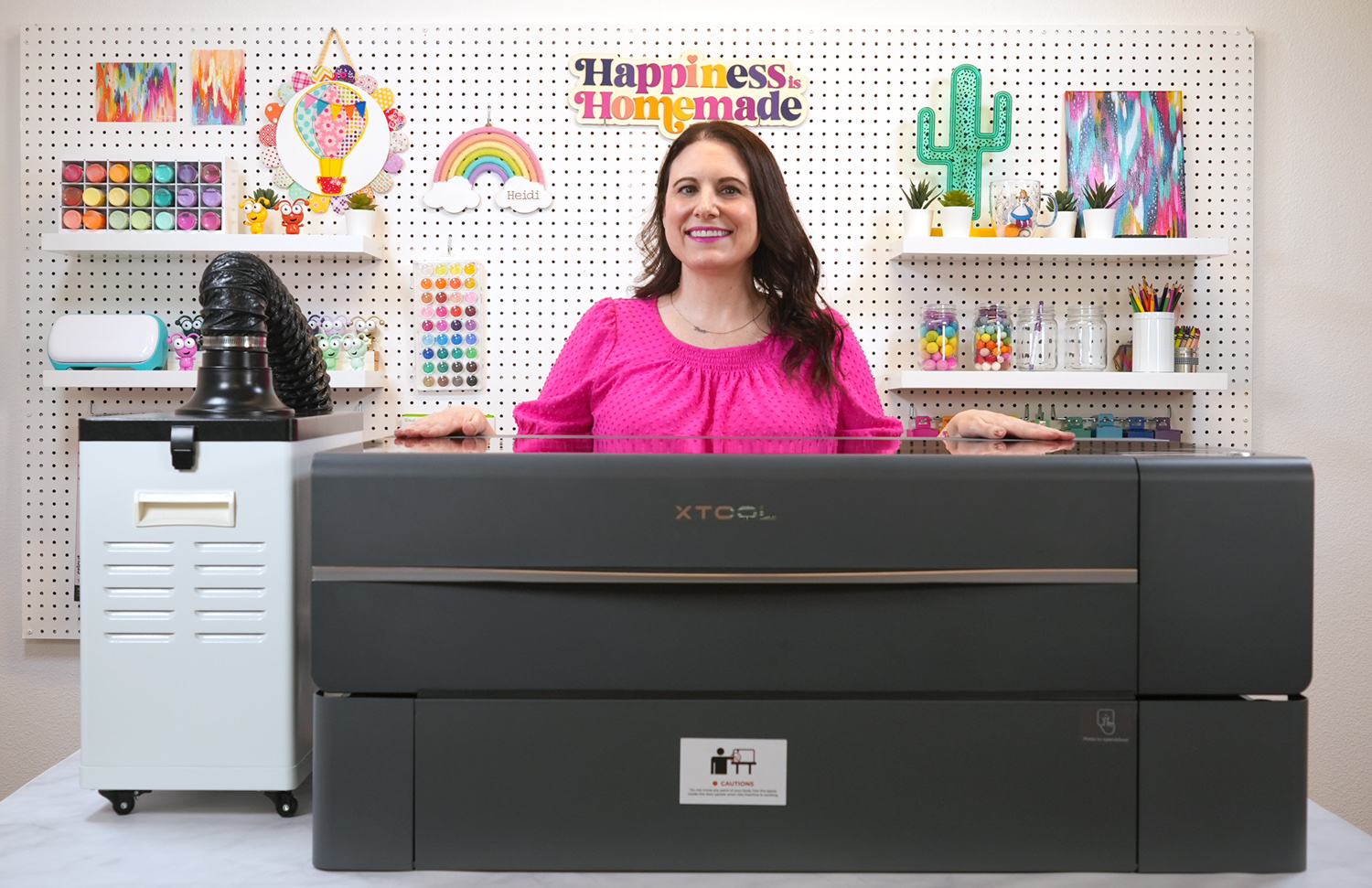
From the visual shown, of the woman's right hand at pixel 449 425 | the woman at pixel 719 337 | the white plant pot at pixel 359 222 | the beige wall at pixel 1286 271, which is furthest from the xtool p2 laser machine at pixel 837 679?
the beige wall at pixel 1286 271

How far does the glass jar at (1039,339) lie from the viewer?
8.07 ft

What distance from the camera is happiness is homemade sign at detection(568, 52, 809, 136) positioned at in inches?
98.1

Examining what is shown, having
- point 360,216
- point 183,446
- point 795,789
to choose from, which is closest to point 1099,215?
point 360,216

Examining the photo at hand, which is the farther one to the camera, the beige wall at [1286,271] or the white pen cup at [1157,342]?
the beige wall at [1286,271]

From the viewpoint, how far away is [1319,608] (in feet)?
8.43

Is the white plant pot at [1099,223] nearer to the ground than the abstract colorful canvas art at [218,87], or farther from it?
nearer to the ground

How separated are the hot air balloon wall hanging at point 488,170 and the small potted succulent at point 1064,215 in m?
1.25

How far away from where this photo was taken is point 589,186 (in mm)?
2523

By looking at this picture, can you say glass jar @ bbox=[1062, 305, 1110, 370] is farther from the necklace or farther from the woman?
the necklace

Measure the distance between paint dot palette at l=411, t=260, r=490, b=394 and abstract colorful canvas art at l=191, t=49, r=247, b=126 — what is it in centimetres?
61

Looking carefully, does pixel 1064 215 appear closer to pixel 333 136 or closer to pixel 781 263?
pixel 781 263

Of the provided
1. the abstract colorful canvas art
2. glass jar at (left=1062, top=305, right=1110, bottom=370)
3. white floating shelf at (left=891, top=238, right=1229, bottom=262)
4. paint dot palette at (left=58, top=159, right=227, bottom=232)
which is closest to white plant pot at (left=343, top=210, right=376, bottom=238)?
paint dot palette at (left=58, top=159, right=227, bottom=232)

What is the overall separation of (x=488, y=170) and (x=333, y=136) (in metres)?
0.40

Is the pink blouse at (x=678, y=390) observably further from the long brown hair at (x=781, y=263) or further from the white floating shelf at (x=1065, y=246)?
the white floating shelf at (x=1065, y=246)
